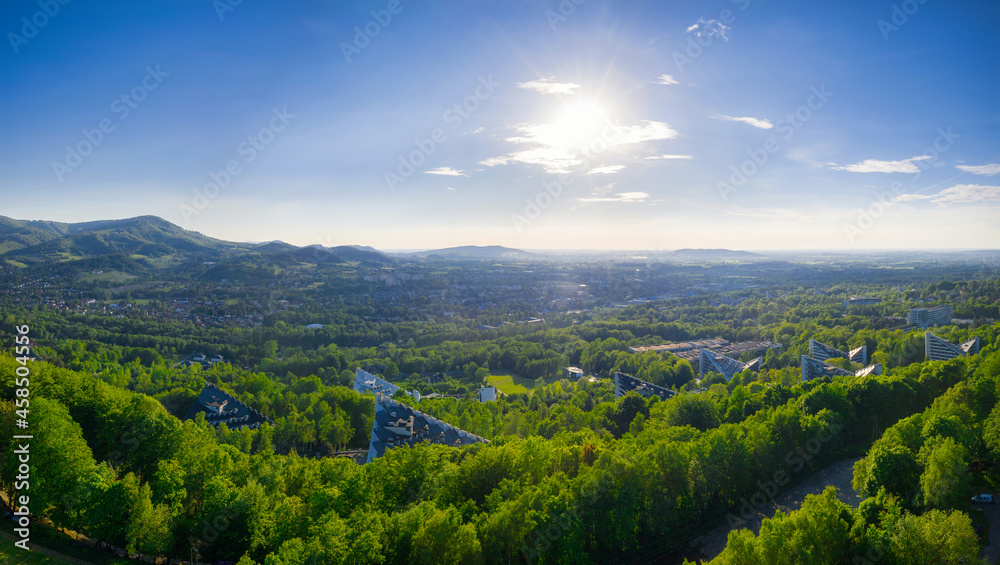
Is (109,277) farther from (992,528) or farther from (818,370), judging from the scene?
(992,528)

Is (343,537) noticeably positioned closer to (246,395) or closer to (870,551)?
(870,551)

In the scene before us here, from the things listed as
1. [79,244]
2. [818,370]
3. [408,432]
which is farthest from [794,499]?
[79,244]

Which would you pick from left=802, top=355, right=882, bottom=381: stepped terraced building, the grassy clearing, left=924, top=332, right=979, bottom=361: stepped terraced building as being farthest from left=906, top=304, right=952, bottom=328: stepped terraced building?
the grassy clearing

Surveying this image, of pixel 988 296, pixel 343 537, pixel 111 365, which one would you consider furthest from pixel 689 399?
pixel 988 296

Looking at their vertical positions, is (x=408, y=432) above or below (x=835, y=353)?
below

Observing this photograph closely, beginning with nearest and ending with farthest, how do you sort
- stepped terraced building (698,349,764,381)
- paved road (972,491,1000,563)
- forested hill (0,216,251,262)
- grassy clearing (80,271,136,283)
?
paved road (972,491,1000,563) < stepped terraced building (698,349,764,381) < grassy clearing (80,271,136,283) < forested hill (0,216,251,262)

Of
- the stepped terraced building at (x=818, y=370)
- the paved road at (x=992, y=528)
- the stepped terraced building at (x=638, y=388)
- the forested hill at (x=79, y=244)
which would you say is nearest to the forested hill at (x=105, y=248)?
the forested hill at (x=79, y=244)

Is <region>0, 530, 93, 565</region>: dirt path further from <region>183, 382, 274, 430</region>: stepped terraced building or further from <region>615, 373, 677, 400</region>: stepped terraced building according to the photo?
<region>615, 373, 677, 400</region>: stepped terraced building

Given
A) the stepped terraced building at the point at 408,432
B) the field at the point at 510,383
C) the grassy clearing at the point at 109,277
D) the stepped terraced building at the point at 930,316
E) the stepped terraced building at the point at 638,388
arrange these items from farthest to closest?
the grassy clearing at the point at 109,277 → the stepped terraced building at the point at 930,316 → the field at the point at 510,383 → the stepped terraced building at the point at 638,388 → the stepped terraced building at the point at 408,432

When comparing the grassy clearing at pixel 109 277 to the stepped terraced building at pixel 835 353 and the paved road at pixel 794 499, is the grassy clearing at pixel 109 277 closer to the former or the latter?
the paved road at pixel 794 499
